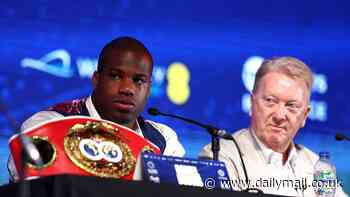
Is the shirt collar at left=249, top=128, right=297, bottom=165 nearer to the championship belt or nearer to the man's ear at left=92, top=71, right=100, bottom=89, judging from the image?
the man's ear at left=92, top=71, right=100, bottom=89

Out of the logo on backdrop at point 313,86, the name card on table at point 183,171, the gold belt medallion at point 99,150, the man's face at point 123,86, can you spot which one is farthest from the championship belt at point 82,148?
the logo on backdrop at point 313,86

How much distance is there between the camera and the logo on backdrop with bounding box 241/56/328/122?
4.93m

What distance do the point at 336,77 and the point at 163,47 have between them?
953mm

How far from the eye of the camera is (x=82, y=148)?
325 cm

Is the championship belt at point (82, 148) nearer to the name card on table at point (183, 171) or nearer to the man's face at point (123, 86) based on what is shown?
the name card on table at point (183, 171)

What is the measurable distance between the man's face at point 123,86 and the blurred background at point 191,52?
1.66 feet

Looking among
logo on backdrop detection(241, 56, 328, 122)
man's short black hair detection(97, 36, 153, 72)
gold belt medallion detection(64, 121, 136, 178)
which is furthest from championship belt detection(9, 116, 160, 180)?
logo on backdrop detection(241, 56, 328, 122)

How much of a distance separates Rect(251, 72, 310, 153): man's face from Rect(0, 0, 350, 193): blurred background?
34 cm

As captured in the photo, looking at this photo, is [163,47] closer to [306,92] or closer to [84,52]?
[84,52]

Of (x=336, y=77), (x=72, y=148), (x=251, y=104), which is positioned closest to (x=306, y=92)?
(x=251, y=104)

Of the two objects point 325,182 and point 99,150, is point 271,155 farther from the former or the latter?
point 99,150

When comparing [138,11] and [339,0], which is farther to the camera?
[339,0]

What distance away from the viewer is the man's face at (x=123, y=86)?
4.02 metres

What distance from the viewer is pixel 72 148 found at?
3230mm
